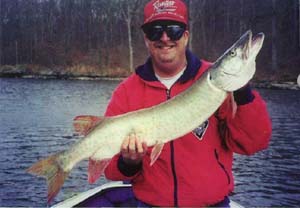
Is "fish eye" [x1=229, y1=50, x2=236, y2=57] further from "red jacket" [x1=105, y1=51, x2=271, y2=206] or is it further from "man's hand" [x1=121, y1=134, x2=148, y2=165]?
"man's hand" [x1=121, y1=134, x2=148, y2=165]

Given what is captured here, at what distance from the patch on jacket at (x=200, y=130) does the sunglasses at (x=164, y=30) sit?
66cm

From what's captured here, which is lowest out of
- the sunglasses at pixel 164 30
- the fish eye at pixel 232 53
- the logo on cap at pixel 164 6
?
the fish eye at pixel 232 53

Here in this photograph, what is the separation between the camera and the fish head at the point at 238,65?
9.26 ft

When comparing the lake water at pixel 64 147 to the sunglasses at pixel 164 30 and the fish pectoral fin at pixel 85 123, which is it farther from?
the sunglasses at pixel 164 30

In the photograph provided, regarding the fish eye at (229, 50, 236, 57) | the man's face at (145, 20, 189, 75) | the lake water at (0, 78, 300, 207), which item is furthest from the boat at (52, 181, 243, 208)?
the lake water at (0, 78, 300, 207)

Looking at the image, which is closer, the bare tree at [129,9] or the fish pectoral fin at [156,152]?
the fish pectoral fin at [156,152]

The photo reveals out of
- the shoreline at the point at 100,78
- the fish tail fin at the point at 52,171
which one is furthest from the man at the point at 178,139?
the shoreline at the point at 100,78

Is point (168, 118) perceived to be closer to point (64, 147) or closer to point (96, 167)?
point (96, 167)

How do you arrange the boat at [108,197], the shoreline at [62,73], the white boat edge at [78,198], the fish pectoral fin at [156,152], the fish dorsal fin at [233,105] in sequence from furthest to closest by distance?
the shoreline at [62,73] → the boat at [108,197] → the white boat edge at [78,198] → the fish pectoral fin at [156,152] → the fish dorsal fin at [233,105]

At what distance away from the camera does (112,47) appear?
42531 millimetres

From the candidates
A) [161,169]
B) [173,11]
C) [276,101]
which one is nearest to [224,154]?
[161,169]

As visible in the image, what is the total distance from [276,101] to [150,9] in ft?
53.7

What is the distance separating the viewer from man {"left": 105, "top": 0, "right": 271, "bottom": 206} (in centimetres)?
319

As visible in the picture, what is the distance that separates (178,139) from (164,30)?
0.81 m
